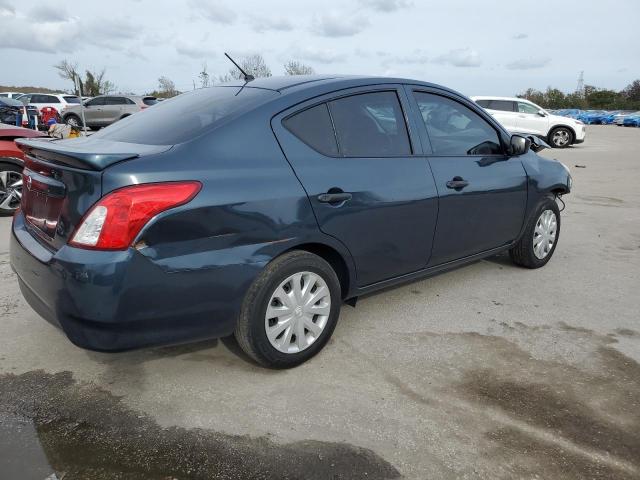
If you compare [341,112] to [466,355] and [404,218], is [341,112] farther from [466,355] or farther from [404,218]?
[466,355]

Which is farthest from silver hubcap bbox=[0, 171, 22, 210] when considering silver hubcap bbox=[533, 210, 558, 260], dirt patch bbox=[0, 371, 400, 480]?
silver hubcap bbox=[533, 210, 558, 260]

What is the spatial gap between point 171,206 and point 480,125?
8.84ft

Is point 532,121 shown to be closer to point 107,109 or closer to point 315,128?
point 107,109

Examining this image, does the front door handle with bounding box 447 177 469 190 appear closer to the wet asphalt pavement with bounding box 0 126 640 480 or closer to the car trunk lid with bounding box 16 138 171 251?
the wet asphalt pavement with bounding box 0 126 640 480

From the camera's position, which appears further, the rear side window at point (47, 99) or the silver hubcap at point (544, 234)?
the rear side window at point (47, 99)

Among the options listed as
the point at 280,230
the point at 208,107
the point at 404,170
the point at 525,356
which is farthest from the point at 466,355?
the point at 208,107

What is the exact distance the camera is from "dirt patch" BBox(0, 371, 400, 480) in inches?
86.4

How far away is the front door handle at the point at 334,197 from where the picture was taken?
2.91 meters

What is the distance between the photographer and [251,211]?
8.62 feet

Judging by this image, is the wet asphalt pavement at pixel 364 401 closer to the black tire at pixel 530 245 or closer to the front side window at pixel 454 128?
the black tire at pixel 530 245

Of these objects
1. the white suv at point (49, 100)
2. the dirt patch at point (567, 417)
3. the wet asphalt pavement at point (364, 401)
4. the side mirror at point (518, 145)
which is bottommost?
the dirt patch at point (567, 417)

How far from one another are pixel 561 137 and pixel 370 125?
1888 centimetres

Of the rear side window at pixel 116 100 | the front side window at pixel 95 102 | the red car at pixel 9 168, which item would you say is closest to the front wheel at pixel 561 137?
the red car at pixel 9 168

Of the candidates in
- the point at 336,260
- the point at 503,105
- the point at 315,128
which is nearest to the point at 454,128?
the point at 315,128
